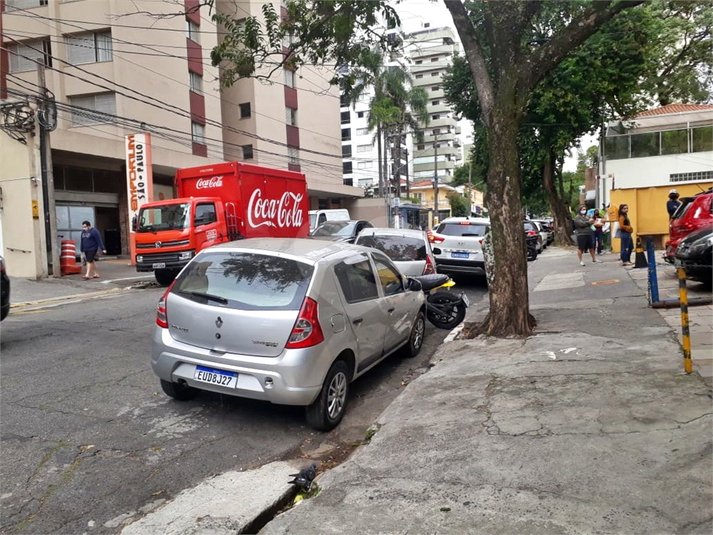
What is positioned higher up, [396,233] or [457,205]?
[457,205]

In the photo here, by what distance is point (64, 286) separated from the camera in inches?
589

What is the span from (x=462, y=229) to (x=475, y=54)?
610 centimetres

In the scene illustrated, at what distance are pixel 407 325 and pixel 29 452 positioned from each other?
4.08 metres

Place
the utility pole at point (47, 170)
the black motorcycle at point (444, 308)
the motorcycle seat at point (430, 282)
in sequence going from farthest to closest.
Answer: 1. the utility pole at point (47, 170)
2. the black motorcycle at point (444, 308)
3. the motorcycle seat at point (430, 282)

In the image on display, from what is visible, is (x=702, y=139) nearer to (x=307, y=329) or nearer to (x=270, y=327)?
(x=307, y=329)

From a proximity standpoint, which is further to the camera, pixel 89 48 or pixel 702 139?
pixel 702 139

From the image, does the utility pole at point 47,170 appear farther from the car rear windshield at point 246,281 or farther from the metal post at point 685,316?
the metal post at point 685,316

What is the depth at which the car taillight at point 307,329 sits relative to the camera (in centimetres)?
443

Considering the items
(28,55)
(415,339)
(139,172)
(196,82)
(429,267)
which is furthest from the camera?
(196,82)

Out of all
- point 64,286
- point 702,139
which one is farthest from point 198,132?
point 702,139

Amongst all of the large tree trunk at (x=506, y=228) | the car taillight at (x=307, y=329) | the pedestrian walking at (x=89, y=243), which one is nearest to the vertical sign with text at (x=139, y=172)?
the pedestrian walking at (x=89, y=243)

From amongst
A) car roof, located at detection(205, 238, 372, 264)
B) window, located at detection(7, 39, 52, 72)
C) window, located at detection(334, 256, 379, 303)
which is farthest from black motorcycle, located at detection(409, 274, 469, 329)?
window, located at detection(7, 39, 52, 72)

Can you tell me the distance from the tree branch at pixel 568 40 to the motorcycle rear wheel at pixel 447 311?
3312 mm

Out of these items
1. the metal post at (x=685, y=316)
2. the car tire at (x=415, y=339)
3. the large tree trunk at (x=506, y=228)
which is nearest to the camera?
the metal post at (x=685, y=316)
